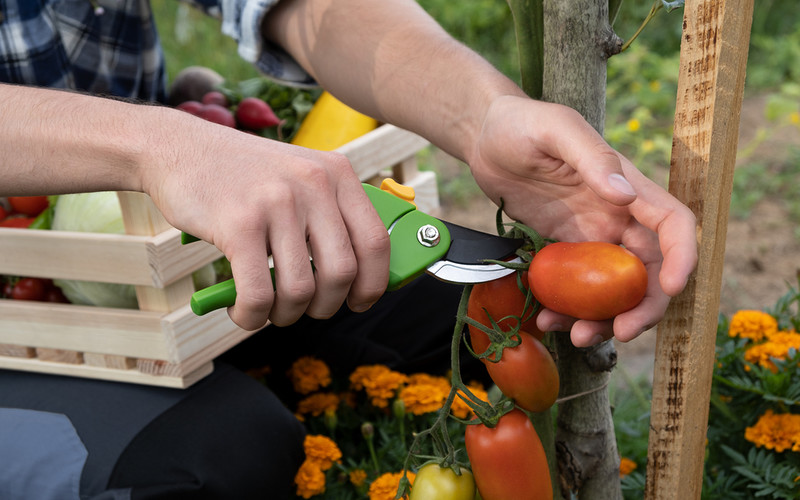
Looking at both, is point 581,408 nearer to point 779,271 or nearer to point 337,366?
point 337,366

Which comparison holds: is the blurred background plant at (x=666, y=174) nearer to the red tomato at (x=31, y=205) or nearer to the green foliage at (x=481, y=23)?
the green foliage at (x=481, y=23)

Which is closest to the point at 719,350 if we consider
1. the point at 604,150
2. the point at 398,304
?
the point at 398,304

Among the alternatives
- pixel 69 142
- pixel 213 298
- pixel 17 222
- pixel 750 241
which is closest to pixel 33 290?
pixel 17 222

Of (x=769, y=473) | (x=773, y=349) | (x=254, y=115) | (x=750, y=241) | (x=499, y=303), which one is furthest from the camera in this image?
(x=750, y=241)

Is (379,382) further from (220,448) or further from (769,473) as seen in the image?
(769,473)

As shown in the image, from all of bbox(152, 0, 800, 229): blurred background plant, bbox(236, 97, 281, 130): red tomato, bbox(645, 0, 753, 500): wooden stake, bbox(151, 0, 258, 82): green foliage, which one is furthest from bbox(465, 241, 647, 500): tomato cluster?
bbox(151, 0, 258, 82): green foliage

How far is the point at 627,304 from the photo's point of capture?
0.77 metres

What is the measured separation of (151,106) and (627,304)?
0.58 metres

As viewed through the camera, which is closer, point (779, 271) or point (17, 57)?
point (17, 57)

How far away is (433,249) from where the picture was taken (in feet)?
2.71

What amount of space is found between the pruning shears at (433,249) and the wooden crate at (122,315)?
396 mm

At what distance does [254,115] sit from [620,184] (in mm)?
1275

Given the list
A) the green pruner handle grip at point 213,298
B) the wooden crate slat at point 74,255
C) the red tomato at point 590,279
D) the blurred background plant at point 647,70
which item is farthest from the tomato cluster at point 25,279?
the blurred background plant at point 647,70

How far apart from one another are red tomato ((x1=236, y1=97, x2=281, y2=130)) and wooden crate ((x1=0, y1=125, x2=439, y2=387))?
0.65 m
